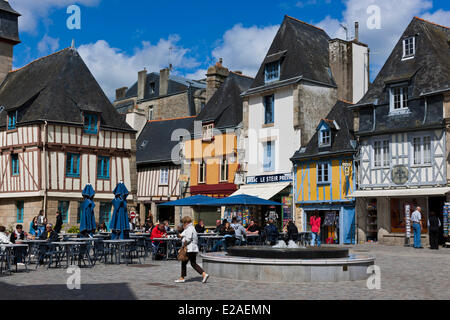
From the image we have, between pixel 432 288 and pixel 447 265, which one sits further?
pixel 447 265

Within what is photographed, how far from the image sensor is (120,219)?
A: 1507 cm

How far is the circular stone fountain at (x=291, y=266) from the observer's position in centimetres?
965

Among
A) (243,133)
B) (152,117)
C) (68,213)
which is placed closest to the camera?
(68,213)

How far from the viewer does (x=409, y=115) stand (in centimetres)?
2072

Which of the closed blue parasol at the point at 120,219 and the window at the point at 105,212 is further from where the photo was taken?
the window at the point at 105,212

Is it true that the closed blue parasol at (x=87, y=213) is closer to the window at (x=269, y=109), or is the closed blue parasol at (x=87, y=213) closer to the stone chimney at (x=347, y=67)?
the window at (x=269, y=109)

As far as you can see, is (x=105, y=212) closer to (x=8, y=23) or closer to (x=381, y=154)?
(x=8, y=23)

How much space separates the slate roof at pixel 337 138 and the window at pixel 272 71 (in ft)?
10.7

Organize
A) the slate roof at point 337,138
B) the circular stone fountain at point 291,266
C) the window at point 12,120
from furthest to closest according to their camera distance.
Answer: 1. the window at point 12,120
2. the slate roof at point 337,138
3. the circular stone fountain at point 291,266

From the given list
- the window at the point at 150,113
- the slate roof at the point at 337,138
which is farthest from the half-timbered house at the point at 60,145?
the window at the point at 150,113

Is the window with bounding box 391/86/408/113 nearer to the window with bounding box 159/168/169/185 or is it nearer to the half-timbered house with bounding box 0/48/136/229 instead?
the half-timbered house with bounding box 0/48/136/229
